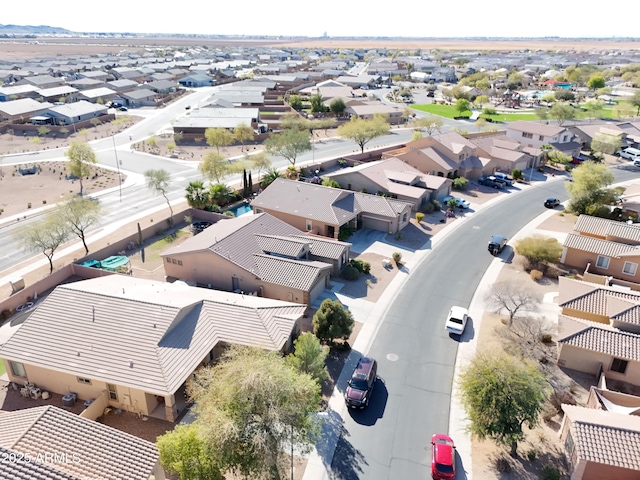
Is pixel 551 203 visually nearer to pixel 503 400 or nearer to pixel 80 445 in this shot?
pixel 503 400

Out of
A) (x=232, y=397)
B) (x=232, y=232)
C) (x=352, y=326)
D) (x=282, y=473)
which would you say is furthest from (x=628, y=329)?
(x=232, y=232)

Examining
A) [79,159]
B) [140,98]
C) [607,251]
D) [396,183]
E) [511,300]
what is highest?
[140,98]

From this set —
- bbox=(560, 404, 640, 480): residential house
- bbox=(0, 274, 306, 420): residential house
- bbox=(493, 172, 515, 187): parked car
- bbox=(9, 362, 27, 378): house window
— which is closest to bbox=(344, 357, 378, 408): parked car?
bbox=(0, 274, 306, 420): residential house

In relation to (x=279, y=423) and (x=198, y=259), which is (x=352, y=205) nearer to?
(x=198, y=259)

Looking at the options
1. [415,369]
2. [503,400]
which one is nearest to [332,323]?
[415,369]

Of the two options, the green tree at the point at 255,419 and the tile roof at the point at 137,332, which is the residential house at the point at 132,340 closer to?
the tile roof at the point at 137,332

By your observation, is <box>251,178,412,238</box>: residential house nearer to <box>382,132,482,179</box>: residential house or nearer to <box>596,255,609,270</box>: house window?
<box>382,132,482,179</box>: residential house

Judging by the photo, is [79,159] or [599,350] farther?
[79,159]
